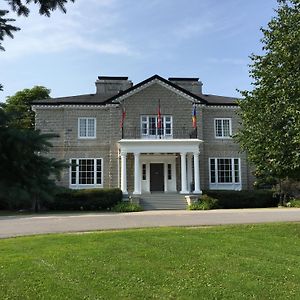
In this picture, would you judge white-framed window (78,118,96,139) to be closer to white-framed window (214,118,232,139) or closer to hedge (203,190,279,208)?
white-framed window (214,118,232,139)

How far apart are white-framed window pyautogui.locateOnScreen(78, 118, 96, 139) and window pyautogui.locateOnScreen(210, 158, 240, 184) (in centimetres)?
928

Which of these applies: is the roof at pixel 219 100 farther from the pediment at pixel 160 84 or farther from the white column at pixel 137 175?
the white column at pixel 137 175

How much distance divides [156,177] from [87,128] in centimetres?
636

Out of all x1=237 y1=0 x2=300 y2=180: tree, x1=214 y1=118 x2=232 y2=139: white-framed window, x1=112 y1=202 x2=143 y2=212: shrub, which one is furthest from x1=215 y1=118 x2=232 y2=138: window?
x1=237 y1=0 x2=300 y2=180: tree

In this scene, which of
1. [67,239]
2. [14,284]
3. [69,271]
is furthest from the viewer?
[67,239]

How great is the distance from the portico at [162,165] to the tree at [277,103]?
553 inches

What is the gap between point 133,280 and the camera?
25.4 ft

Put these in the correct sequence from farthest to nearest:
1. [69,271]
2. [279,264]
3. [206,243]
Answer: [206,243], [279,264], [69,271]

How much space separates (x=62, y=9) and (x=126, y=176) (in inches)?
1042

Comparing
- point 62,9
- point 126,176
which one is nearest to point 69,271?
point 62,9

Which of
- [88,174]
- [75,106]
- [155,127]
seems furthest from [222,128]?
[75,106]

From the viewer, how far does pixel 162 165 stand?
105ft

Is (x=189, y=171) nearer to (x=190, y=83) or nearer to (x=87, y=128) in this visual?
(x=87, y=128)

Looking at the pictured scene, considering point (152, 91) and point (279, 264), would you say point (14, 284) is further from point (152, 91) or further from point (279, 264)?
point (152, 91)
